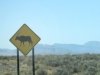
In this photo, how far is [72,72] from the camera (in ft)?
105

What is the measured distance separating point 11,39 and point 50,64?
2358 centimetres

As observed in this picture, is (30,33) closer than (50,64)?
Yes

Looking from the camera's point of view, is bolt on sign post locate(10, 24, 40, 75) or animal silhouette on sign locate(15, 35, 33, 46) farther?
bolt on sign post locate(10, 24, 40, 75)

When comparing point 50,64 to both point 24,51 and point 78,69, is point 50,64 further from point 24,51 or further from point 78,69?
point 24,51

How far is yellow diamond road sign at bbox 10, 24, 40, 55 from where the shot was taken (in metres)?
18.9

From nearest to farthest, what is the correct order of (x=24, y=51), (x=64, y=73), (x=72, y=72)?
(x=24, y=51) → (x=64, y=73) → (x=72, y=72)

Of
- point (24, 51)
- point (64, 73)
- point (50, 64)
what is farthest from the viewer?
point (50, 64)

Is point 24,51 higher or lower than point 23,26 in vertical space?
lower

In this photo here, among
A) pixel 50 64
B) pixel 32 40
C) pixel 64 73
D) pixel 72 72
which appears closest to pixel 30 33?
pixel 32 40

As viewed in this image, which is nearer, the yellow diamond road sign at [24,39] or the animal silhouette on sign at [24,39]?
the animal silhouette on sign at [24,39]

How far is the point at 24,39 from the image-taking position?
1878 centimetres

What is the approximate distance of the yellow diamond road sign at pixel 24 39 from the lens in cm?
1886

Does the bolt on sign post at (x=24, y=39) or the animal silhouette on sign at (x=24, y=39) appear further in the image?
the bolt on sign post at (x=24, y=39)

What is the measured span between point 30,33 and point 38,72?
11177 millimetres
